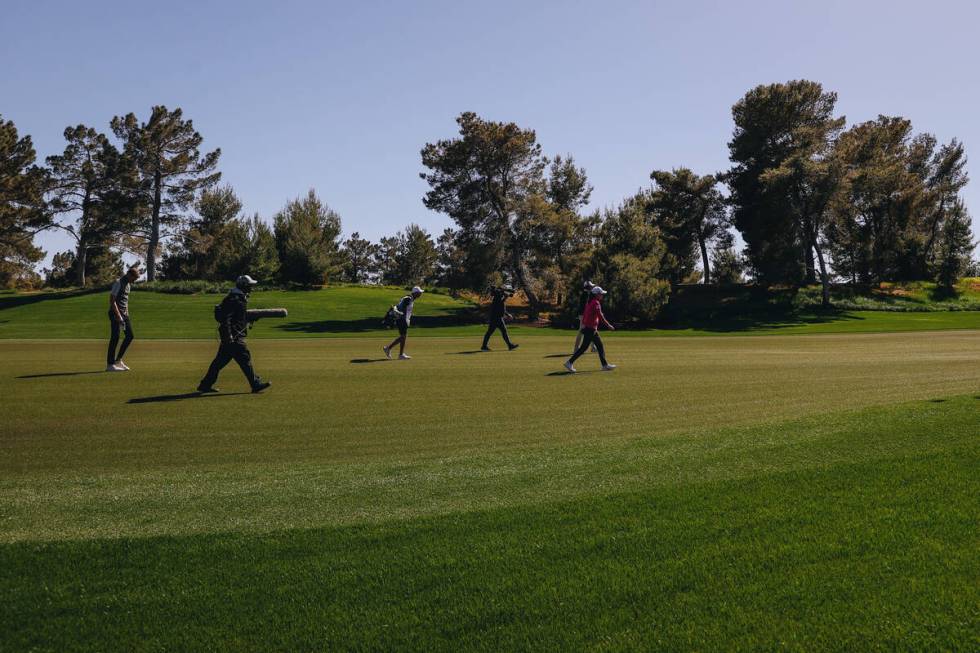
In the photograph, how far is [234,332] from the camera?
13.7 metres

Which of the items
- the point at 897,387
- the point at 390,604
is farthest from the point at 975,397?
the point at 390,604

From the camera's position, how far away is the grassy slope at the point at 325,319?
4062 centimetres

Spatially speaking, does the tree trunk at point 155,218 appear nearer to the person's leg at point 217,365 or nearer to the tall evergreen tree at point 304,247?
the tall evergreen tree at point 304,247

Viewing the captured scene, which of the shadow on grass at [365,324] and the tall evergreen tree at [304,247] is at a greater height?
the tall evergreen tree at [304,247]

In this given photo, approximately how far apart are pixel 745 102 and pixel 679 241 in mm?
15655

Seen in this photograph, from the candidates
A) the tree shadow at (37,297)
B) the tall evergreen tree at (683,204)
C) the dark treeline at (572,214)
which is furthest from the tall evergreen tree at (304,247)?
the tall evergreen tree at (683,204)

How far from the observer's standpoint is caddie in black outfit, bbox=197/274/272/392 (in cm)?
1355

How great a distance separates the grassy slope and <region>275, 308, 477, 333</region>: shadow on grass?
2.3 inches

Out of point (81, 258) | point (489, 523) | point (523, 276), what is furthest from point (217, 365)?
point (81, 258)

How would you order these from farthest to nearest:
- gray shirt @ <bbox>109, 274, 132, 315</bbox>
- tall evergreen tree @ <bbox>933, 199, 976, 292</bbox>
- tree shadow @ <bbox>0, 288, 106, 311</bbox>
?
tall evergreen tree @ <bbox>933, 199, 976, 292</bbox>
tree shadow @ <bbox>0, 288, 106, 311</bbox>
gray shirt @ <bbox>109, 274, 132, 315</bbox>

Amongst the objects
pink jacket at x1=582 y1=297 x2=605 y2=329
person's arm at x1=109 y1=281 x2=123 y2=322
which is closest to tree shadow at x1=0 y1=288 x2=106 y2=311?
person's arm at x1=109 y1=281 x2=123 y2=322

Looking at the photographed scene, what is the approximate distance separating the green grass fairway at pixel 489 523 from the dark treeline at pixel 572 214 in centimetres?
3780

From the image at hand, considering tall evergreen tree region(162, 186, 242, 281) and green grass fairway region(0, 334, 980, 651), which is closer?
green grass fairway region(0, 334, 980, 651)

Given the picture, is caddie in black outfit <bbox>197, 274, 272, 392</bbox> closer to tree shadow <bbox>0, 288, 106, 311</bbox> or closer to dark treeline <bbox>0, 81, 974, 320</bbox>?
dark treeline <bbox>0, 81, 974, 320</bbox>
